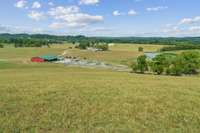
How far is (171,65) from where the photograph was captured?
218ft

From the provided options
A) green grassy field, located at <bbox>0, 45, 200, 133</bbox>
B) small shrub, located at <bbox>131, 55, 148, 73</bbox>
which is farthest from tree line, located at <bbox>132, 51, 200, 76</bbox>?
green grassy field, located at <bbox>0, 45, 200, 133</bbox>

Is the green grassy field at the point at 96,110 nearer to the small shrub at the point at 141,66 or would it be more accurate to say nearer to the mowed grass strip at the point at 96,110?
the mowed grass strip at the point at 96,110

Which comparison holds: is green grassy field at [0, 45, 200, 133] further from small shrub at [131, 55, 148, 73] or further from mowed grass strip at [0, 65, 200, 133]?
small shrub at [131, 55, 148, 73]

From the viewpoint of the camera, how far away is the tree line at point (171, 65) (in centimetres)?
6556

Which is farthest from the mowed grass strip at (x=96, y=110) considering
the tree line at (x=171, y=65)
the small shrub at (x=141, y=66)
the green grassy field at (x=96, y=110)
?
the small shrub at (x=141, y=66)

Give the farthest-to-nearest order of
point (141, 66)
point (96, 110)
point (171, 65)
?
1. point (141, 66)
2. point (171, 65)
3. point (96, 110)

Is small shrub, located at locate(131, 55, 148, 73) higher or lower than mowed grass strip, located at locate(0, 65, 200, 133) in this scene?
lower

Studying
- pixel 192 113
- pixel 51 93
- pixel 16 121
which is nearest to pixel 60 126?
pixel 16 121

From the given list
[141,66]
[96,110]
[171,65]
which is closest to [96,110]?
[96,110]

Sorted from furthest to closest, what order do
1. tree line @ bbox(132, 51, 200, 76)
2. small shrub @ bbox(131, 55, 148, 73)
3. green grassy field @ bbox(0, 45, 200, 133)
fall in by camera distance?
small shrub @ bbox(131, 55, 148, 73), tree line @ bbox(132, 51, 200, 76), green grassy field @ bbox(0, 45, 200, 133)

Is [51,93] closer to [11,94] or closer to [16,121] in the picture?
[11,94]

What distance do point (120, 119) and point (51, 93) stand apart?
5.40m

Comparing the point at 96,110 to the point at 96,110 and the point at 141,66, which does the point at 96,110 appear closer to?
the point at 96,110

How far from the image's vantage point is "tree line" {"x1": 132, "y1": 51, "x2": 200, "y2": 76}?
65562 millimetres
